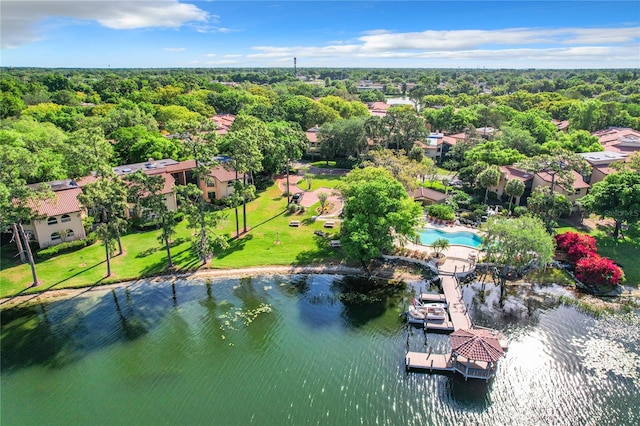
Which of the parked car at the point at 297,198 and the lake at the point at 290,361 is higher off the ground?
the parked car at the point at 297,198

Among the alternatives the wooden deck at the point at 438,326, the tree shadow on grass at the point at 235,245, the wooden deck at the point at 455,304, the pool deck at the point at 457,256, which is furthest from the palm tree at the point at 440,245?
the tree shadow on grass at the point at 235,245

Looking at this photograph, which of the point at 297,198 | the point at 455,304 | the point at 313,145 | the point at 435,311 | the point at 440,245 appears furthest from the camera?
the point at 313,145

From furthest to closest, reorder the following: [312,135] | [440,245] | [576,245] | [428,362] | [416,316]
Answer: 1. [312,135]
2. [440,245]
3. [576,245]
4. [416,316]
5. [428,362]

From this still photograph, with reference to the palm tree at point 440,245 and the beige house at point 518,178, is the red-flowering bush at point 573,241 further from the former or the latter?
the beige house at point 518,178

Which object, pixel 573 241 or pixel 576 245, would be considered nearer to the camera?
pixel 576 245

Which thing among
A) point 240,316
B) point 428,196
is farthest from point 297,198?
point 240,316

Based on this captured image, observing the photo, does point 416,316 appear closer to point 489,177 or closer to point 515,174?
point 489,177
